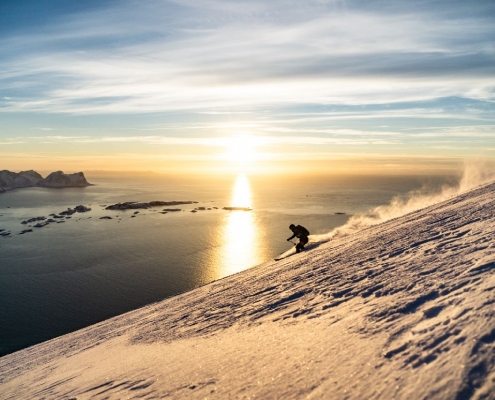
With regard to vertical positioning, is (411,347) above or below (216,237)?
above

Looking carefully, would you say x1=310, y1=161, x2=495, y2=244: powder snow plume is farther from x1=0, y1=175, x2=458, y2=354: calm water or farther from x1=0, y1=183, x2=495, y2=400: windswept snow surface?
x1=0, y1=175, x2=458, y2=354: calm water

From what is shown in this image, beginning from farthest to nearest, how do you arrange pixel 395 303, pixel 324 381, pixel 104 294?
pixel 104 294 → pixel 395 303 → pixel 324 381

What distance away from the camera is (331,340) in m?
6.25

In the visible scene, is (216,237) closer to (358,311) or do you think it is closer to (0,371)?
(0,371)

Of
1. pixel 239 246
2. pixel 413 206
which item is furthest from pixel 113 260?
pixel 413 206

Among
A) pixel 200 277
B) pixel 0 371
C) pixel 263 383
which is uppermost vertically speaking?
pixel 263 383

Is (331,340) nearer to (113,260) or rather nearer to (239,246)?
(113,260)

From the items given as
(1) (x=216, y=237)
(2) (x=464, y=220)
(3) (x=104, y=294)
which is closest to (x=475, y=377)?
(2) (x=464, y=220)

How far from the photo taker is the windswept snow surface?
16.0ft

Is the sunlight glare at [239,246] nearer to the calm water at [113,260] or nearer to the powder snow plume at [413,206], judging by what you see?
the calm water at [113,260]

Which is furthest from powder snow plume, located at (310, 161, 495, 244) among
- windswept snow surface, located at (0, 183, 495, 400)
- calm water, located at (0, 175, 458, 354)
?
calm water, located at (0, 175, 458, 354)

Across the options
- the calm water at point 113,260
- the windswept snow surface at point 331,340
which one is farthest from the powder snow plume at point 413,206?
the calm water at point 113,260

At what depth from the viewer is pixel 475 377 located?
14.1 ft

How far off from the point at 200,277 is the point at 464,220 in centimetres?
3232
